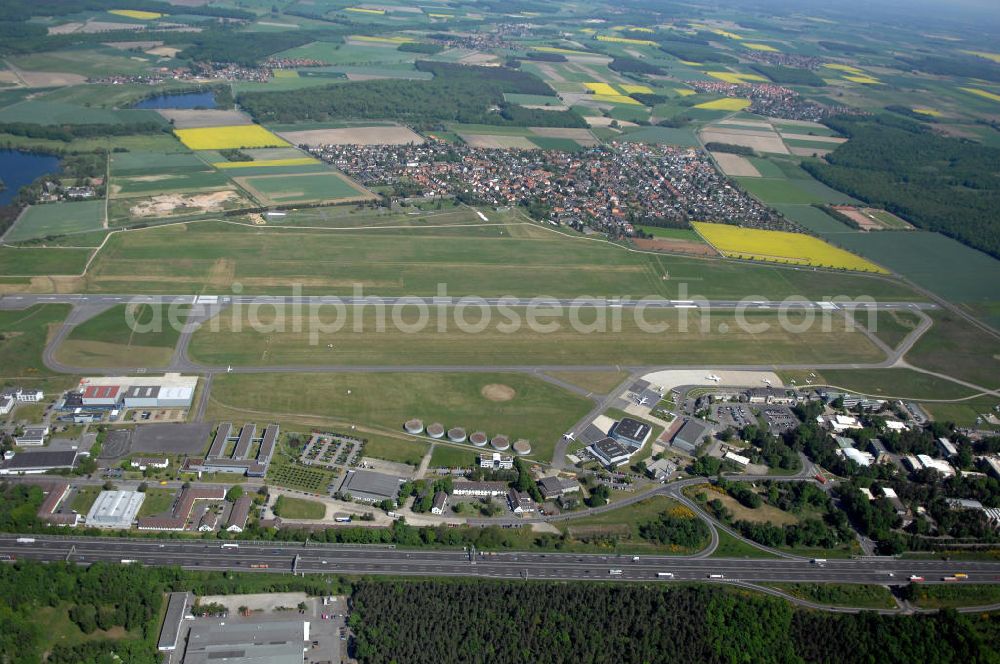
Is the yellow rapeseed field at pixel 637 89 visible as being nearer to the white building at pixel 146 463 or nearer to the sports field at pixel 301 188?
the sports field at pixel 301 188

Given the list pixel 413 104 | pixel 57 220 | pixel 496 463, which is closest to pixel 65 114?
pixel 57 220

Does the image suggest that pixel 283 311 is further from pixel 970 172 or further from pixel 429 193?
pixel 970 172

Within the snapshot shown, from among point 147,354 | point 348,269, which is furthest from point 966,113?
point 147,354

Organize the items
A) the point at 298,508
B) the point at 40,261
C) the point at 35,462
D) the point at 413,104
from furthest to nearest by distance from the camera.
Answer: the point at 413,104 → the point at 40,261 → the point at 35,462 → the point at 298,508

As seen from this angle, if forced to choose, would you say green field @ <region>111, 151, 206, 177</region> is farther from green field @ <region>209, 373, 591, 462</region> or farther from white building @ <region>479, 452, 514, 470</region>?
white building @ <region>479, 452, 514, 470</region>

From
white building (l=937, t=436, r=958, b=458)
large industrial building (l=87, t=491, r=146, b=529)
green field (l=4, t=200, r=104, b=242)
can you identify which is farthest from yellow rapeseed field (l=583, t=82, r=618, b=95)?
large industrial building (l=87, t=491, r=146, b=529)

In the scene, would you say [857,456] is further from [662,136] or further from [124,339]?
[662,136]

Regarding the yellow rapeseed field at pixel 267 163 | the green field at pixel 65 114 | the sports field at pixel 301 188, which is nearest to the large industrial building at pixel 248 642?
the sports field at pixel 301 188
